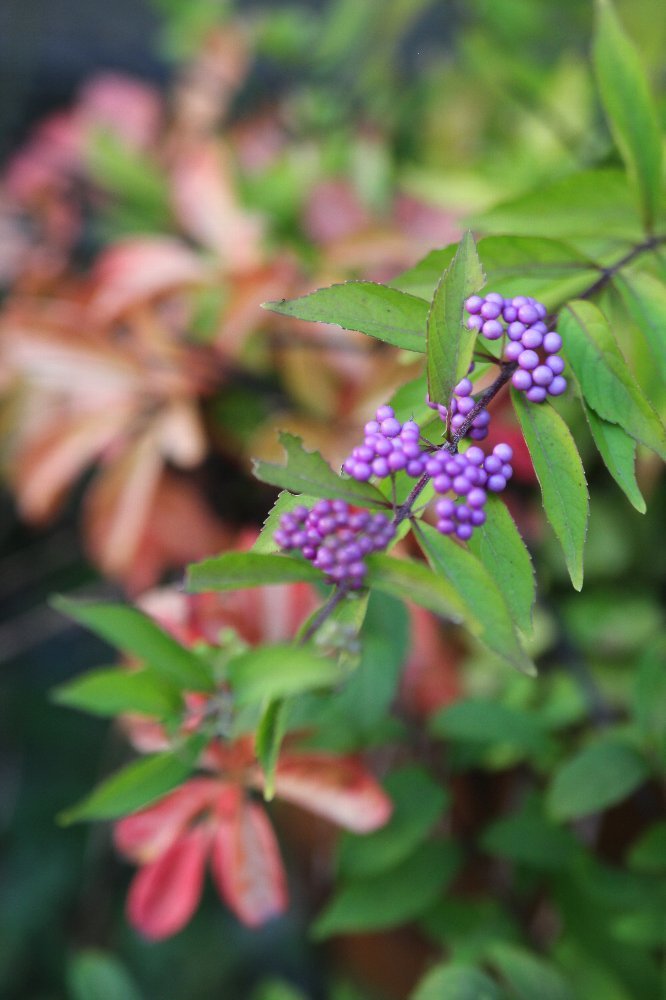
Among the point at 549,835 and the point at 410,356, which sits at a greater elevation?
the point at 410,356

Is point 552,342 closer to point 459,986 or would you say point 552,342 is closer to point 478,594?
point 478,594

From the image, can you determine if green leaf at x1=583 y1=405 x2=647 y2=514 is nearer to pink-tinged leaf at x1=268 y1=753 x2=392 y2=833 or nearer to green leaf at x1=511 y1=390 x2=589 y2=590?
green leaf at x1=511 y1=390 x2=589 y2=590

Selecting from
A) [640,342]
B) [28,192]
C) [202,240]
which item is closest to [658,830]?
[640,342]

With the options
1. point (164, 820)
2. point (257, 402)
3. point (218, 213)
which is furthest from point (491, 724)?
point (218, 213)

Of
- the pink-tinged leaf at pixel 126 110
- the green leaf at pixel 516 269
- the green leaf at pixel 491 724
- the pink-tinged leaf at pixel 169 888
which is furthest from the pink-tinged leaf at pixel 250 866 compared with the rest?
the pink-tinged leaf at pixel 126 110

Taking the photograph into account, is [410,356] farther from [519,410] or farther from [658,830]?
[658,830]

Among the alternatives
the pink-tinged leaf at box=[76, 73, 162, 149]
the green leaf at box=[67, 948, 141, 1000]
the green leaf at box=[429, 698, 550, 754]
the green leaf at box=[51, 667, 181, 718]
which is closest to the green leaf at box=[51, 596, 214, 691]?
the green leaf at box=[51, 667, 181, 718]

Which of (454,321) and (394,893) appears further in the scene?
(394,893)
